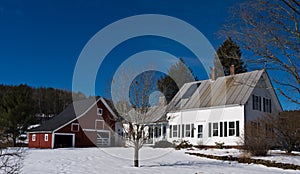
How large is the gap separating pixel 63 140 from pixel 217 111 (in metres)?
14.8

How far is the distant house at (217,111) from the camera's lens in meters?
25.1

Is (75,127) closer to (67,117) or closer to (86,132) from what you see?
(86,132)

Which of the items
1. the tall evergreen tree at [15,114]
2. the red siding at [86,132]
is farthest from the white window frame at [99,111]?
the tall evergreen tree at [15,114]

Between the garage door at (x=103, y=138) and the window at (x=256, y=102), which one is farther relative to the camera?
the garage door at (x=103, y=138)

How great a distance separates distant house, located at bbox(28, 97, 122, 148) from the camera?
102ft

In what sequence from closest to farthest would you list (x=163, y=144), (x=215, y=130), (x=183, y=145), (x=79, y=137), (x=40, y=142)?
1. (x=215, y=130)
2. (x=183, y=145)
3. (x=163, y=144)
4. (x=40, y=142)
5. (x=79, y=137)

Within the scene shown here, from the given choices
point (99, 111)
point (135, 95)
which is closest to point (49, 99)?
point (99, 111)

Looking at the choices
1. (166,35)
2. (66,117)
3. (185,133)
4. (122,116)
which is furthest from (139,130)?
(66,117)

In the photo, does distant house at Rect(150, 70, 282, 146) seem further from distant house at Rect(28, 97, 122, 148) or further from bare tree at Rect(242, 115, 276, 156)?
distant house at Rect(28, 97, 122, 148)

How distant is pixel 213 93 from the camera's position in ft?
94.9

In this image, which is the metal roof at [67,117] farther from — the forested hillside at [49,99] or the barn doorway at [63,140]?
the forested hillside at [49,99]

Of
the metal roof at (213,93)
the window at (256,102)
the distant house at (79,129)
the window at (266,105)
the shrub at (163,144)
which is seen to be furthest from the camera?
the distant house at (79,129)

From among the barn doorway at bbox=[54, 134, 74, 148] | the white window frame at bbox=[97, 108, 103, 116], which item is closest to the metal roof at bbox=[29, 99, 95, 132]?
the barn doorway at bbox=[54, 134, 74, 148]

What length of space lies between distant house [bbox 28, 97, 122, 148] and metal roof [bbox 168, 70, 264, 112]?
7.18 meters
